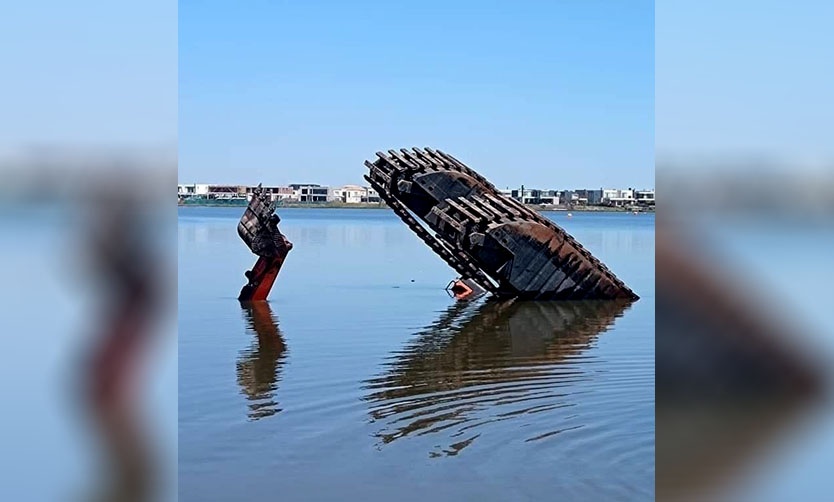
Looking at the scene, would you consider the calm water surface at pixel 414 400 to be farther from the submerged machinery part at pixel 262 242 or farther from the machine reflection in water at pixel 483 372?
the submerged machinery part at pixel 262 242

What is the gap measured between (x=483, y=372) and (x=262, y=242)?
39.8ft

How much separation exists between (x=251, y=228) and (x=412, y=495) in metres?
18.3

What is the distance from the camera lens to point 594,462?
355 inches


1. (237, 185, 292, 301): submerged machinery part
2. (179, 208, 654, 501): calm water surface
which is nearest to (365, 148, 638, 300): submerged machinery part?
(179, 208, 654, 501): calm water surface

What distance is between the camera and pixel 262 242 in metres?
25.5

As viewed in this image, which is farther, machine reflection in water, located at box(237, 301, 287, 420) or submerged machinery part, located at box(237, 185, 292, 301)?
submerged machinery part, located at box(237, 185, 292, 301)

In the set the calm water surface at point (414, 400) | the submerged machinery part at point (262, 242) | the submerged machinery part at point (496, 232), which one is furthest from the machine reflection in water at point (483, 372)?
the submerged machinery part at point (262, 242)

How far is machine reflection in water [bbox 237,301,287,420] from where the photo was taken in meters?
11.8

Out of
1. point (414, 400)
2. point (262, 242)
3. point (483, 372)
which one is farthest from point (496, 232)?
point (414, 400)

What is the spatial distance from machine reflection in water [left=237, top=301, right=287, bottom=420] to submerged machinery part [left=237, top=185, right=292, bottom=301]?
2.82 m

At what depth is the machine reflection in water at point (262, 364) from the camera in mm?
11789

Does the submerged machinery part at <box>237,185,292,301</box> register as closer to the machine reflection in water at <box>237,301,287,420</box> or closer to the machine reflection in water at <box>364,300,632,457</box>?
the machine reflection in water at <box>237,301,287,420</box>
